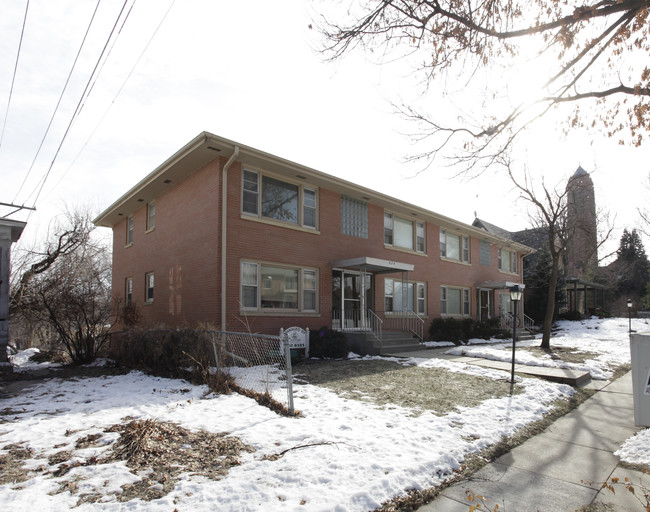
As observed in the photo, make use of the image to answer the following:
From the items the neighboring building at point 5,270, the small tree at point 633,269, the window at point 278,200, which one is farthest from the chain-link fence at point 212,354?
the small tree at point 633,269

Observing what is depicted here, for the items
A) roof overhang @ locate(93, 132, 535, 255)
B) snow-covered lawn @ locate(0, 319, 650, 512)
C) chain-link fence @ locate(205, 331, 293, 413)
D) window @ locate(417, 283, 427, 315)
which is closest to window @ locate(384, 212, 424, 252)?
roof overhang @ locate(93, 132, 535, 255)

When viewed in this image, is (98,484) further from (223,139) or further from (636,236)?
(636,236)

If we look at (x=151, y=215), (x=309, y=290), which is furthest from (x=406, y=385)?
(x=151, y=215)

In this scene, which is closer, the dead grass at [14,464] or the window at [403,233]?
the dead grass at [14,464]

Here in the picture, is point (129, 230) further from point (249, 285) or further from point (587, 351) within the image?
point (587, 351)

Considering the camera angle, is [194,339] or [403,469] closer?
[403,469]

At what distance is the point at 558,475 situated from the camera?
14.2 ft

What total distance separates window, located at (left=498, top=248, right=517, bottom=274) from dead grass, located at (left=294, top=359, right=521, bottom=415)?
58.8ft

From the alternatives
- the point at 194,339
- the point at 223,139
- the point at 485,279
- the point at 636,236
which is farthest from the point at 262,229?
the point at 636,236

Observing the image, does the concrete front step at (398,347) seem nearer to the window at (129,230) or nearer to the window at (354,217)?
the window at (354,217)

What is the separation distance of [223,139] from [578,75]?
797 cm

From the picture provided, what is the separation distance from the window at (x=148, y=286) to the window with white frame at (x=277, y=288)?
563 centimetres

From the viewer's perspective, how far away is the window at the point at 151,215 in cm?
1617

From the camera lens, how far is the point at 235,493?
3445mm
